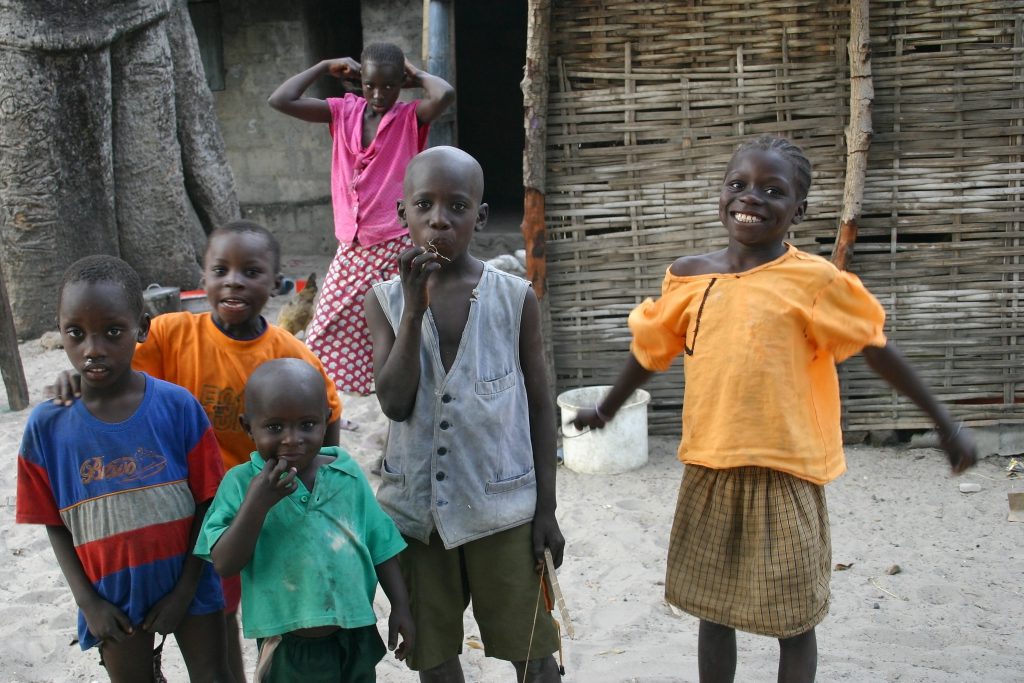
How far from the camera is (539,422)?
2184 millimetres

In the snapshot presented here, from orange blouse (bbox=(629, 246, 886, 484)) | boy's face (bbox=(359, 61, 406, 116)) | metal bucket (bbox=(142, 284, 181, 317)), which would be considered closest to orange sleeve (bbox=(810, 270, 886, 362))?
orange blouse (bbox=(629, 246, 886, 484))

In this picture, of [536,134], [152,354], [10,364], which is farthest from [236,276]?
[10,364]

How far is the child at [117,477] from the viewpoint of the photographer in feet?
6.23

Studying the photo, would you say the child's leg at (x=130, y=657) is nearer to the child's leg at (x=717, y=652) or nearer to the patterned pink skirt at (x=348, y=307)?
the child's leg at (x=717, y=652)

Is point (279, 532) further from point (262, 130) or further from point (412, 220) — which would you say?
point (262, 130)

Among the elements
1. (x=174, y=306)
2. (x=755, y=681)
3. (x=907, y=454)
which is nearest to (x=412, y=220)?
(x=755, y=681)

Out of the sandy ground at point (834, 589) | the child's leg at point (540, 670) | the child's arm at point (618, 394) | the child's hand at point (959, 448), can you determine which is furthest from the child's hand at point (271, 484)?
the child's hand at point (959, 448)

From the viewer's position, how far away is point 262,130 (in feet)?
30.3

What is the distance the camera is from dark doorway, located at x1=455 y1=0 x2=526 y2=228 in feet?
39.2

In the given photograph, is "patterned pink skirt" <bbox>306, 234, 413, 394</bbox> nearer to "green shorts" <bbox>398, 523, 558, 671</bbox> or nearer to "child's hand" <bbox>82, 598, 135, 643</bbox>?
"green shorts" <bbox>398, 523, 558, 671</bbox>

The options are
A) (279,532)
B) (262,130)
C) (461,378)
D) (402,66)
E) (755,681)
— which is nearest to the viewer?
(279,532)

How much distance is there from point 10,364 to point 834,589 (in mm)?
4485

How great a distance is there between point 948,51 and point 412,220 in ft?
11.1

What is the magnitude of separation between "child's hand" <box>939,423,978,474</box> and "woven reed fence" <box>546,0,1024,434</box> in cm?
250
